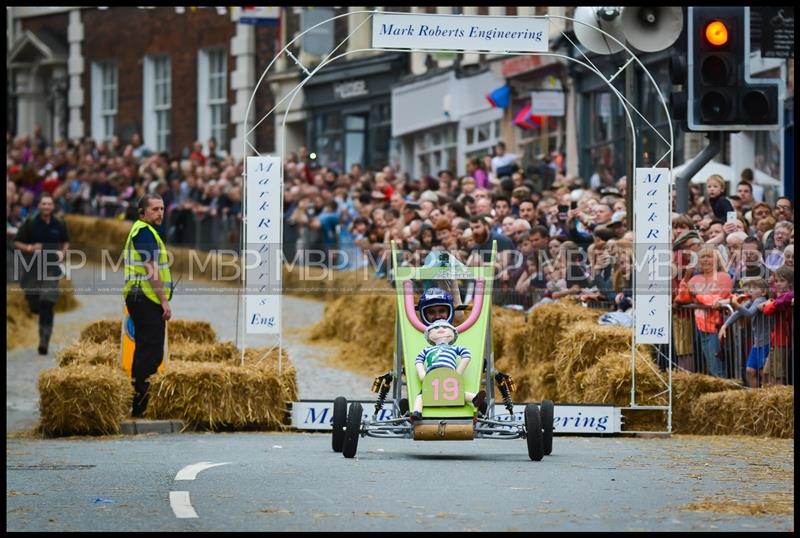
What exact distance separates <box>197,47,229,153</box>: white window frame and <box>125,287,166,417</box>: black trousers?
36320 millimetres

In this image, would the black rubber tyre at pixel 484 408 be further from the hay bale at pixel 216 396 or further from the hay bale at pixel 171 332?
the hay bale at pixel 171 332

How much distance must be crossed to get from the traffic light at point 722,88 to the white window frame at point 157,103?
4047 centimetres

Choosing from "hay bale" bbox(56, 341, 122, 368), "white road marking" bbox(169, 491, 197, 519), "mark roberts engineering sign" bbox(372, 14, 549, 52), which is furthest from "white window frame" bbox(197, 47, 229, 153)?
"white road marking" bbox(169, 491, 197, 519)

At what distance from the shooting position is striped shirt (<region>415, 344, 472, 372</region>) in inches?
603

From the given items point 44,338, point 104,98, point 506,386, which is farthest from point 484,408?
point 104,98

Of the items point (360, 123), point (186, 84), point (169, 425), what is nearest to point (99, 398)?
point (169, 425)

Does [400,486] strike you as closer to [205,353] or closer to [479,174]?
[205,353]

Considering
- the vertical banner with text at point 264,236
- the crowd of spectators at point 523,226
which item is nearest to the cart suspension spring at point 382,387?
the crowd of spectators at point 523,226

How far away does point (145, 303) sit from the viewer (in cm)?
1903

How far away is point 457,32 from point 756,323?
3.85 m

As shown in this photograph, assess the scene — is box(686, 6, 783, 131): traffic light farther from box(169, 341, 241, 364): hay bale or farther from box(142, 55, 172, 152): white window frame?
box(142, 55, 172, 152): white window frame

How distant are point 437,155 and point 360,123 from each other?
212 inches

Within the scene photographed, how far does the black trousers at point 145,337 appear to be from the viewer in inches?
747

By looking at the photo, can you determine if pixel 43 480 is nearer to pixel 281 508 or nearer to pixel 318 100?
pixel 281 508
